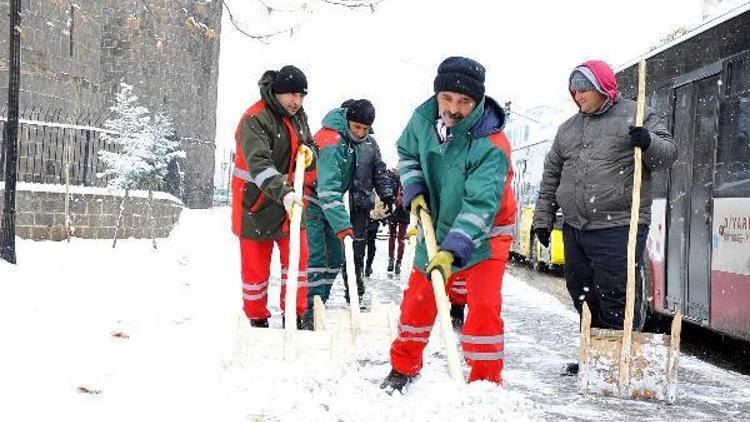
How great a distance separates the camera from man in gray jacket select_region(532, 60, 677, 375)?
197 inches

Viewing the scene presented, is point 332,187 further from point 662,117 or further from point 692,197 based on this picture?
point 662,117

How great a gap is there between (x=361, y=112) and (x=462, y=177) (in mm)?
2758

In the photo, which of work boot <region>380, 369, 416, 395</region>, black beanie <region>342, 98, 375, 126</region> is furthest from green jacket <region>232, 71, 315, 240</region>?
work boot <region>380, 369, 416, 395</region>

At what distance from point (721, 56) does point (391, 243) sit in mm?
7455

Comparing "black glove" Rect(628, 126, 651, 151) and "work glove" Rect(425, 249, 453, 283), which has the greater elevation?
"black glove" Rect(628, 126, 651, 151)

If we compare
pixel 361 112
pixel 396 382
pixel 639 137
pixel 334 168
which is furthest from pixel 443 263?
pixel 361 112

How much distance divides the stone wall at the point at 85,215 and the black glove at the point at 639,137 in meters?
9.26

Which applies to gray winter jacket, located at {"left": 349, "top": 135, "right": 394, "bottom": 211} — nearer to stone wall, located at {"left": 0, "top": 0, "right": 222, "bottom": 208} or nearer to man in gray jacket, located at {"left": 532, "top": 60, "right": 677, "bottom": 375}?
man in gray jacket, located at {"left": 532, "top": 60, "right": 677, "bottom": 375}

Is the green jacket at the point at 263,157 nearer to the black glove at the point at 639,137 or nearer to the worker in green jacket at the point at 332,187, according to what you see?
the worker in green jacket at the point at 332,187

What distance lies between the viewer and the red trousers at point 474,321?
4023mm

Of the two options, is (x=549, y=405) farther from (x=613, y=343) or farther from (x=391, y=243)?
(x=391, y=243)

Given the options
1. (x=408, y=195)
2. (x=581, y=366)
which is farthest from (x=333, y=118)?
(x=581, y=366)

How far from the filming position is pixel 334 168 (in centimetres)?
620

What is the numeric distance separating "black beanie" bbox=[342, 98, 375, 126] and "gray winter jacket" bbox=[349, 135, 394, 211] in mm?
958
